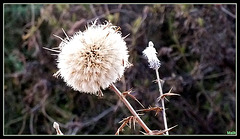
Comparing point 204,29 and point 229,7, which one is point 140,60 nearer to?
point 204,29

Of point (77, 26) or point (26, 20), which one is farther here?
point (26, 20)

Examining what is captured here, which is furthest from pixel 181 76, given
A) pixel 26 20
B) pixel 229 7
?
pixel 26 20

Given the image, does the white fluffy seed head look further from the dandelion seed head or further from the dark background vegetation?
the dark background vegetation

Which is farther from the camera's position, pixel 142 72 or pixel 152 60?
pixel 142 72

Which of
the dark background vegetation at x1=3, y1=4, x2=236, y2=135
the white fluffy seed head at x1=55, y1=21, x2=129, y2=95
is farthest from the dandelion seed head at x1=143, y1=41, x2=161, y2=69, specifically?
the dark background vegetation at x1=3, y1=4, x2=236, y2=135

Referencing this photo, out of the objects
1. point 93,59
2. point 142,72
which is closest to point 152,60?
point 93,59

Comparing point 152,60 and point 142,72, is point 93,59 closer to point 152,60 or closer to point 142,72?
point 152,60

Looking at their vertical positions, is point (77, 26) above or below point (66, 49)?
above
